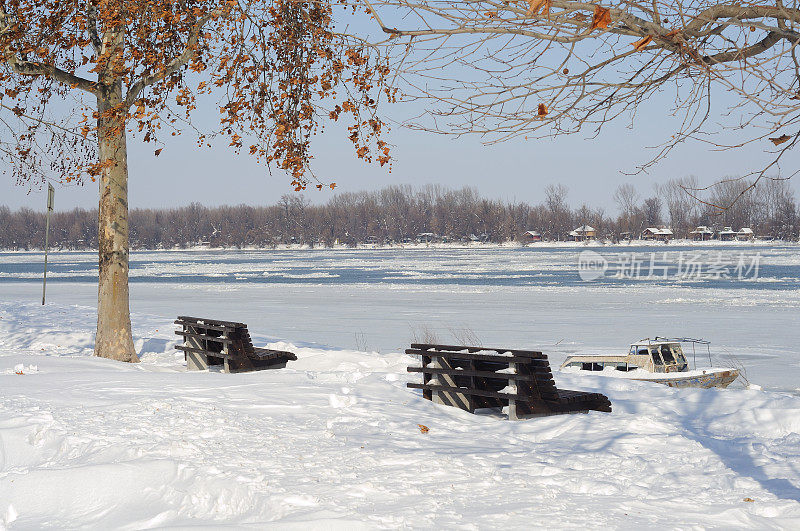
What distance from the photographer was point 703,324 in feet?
83.9

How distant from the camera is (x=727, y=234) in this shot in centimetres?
16838

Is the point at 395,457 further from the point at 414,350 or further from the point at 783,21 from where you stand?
the point at 783,21

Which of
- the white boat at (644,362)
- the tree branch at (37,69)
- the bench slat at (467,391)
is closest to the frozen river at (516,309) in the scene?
the white boat at (644,362)

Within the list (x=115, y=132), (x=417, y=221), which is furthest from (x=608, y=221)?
(x=115, y=132)

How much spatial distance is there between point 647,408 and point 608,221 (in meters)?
160

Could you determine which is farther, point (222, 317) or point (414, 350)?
point (222, 317)

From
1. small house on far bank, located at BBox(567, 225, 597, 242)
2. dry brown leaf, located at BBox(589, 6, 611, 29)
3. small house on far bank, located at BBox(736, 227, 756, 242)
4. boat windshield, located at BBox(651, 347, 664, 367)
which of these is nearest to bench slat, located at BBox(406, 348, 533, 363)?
dry brown leaf, located at BBox(589, 6, 611, 29)

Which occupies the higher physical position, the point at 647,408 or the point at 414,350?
the point at 414,350

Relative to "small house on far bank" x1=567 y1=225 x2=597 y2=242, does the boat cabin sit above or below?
below

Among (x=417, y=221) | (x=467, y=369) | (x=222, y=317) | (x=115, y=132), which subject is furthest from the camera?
(x=417, y=221)

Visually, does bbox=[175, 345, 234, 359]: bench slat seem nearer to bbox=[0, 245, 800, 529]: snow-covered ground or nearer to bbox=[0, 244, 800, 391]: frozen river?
bbox=[0, 245, 800, 529]: snow-covered ground

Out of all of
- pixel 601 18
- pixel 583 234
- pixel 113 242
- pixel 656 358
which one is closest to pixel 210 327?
pixel 113 242

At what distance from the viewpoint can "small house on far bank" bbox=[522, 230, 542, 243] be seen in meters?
174

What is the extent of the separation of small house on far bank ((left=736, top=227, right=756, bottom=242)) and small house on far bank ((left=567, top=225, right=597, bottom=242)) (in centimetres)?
2875
